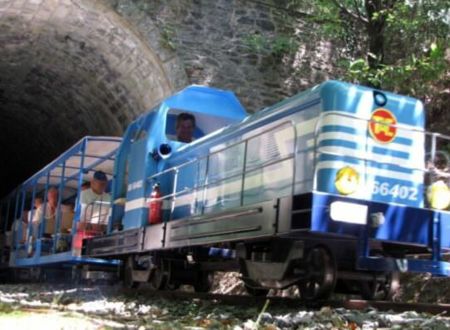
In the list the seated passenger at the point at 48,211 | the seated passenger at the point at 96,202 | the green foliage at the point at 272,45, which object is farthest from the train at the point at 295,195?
the green foliage at the point at 272,45

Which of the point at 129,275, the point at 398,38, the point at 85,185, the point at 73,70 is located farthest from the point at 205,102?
the point at 73,70

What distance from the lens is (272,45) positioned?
42.9 feet

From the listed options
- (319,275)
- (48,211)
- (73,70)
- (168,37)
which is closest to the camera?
(319,275)

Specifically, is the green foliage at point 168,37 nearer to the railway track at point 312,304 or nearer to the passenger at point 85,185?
the passenger at point 85,185

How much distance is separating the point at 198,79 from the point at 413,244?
7350 millimetres

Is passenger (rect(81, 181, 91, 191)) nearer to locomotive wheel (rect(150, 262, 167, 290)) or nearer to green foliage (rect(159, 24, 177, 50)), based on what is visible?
locomotive wheel (rect(150, 262, 167, 290))

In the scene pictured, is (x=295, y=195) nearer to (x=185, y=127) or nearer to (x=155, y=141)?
(x=155, y=141)

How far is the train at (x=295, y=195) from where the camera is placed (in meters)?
5.61

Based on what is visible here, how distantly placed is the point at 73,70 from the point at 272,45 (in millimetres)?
4672

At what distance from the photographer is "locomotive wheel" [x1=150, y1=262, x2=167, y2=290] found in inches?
326

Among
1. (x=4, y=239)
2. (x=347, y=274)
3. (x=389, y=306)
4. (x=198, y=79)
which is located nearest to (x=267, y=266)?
(x=347, y=274)

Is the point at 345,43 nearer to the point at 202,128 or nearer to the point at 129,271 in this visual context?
the point at 202,128

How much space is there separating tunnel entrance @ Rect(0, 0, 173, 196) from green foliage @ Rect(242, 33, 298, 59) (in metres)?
1.91

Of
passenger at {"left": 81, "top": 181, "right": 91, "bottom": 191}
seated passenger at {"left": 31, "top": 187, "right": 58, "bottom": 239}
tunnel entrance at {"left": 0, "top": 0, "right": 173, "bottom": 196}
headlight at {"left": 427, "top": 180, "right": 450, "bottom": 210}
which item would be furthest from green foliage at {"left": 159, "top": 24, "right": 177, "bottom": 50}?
headlight at {"left": 427, "top": 180, "right": 450, "bottom": 210}
